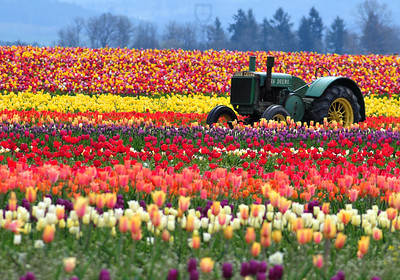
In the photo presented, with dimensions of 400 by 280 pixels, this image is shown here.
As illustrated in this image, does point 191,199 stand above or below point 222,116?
below

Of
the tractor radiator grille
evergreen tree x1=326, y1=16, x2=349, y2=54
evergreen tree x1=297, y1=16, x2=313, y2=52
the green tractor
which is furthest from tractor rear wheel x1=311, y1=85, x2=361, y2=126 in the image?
evergreen tree x1=326, y1=16, x2=349, y2=54

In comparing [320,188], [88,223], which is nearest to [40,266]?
[88,223]

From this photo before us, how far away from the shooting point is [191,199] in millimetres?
5637

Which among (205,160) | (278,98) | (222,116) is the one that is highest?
(278,98)

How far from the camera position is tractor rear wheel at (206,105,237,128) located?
12.1 m

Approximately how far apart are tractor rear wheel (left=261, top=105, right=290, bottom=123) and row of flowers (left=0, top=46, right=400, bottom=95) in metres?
11.9

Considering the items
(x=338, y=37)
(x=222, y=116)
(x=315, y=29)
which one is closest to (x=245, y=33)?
(x=315, y=29)

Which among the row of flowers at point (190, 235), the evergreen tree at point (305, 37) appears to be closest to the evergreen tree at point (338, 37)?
the evergreen tree at point (305, 37)

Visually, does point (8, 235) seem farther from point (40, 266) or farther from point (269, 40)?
point (269, 40)

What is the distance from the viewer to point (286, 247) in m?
4.28

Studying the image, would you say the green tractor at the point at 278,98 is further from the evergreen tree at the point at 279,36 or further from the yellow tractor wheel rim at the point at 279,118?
the evergreen tree at the point at 279,36

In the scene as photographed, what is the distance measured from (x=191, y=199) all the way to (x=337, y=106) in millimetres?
8813

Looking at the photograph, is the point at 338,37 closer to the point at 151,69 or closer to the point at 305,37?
the point at 305,37

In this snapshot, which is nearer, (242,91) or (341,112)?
(242,91)
